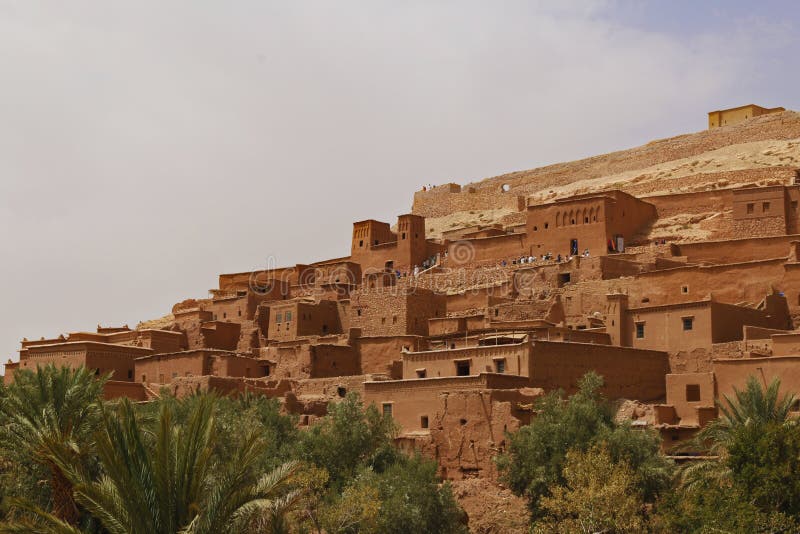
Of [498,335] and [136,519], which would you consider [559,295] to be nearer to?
[498,335]

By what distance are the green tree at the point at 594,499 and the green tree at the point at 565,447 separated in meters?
0.67

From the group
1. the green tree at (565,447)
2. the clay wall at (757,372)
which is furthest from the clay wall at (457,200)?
the green tree at (565,447)

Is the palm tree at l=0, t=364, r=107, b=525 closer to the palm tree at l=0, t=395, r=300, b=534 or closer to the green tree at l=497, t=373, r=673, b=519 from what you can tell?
the palm tree at l=0, t=395, r=300, b=534

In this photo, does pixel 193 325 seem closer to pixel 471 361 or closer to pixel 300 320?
pixel 300 320

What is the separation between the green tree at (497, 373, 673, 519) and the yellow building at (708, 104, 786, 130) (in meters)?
43.3

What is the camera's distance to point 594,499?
21.2m

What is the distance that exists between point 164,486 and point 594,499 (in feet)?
31.6

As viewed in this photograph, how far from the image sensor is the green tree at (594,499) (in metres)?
21.1

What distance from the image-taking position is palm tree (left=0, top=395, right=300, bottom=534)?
13898 mm

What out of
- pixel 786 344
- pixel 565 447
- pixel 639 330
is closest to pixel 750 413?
pixel 565 447

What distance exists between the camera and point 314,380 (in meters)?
35.5

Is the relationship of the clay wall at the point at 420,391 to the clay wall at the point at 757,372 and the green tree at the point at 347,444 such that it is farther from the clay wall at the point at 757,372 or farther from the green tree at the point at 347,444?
the clay wall at the point at 757,372

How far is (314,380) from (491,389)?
8392 millimetres

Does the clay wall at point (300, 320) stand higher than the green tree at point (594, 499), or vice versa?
Result: the clay wall at point (300, 320)
